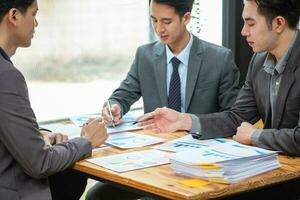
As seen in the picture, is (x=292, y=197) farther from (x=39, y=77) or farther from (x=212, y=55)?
(x=39, y=77)

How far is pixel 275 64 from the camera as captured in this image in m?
2.30

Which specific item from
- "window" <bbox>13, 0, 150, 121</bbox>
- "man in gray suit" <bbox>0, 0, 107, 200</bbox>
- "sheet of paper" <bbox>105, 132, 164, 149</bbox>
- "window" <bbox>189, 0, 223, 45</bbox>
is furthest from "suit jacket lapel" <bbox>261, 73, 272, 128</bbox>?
"window" <bbox>189, 0, 223, 45</bbox>

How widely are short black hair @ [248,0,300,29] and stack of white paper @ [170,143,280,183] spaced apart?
0.65 meters

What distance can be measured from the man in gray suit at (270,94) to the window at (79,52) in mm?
919

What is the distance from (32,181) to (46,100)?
1.33 meters

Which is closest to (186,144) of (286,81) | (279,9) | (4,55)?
(286,81)

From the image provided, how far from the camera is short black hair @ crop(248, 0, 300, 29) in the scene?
220 centimetres

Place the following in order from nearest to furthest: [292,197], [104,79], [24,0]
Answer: [24,0], [292,197], [104,79]

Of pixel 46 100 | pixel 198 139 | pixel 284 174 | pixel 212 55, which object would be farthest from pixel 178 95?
pixel 284 174

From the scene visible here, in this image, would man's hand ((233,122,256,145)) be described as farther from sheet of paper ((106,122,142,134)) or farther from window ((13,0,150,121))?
window ((13,0,150,121))

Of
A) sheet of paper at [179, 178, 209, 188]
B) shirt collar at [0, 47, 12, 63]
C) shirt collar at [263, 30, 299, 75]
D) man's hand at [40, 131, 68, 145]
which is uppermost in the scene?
shirt collar at [0, 47, 12, 63]

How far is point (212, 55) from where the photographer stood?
2859mm

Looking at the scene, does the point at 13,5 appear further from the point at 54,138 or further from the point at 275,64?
the point at 275,64

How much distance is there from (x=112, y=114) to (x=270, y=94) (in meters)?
0.76
